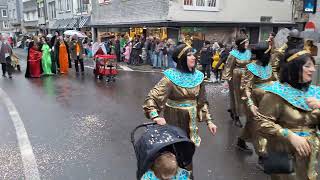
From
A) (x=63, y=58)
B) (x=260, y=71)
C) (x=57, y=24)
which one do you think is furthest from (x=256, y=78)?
(x=57, y=24)

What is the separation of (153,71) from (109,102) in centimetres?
811

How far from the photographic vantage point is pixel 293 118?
3357 millimetres

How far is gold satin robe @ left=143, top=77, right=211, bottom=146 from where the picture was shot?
4371 mm

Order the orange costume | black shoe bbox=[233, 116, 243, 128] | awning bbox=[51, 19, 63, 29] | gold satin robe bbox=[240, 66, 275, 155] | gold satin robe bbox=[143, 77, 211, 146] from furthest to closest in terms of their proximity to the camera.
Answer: awning bbox=[51, 19, 63, 29] → the orange costume → black shoe bbox=[233, 116, 243, 128] → gold satin robe bbox=[240, 66, 275, 155] → gold satin robe bbox=[143, 77, 211, 146]

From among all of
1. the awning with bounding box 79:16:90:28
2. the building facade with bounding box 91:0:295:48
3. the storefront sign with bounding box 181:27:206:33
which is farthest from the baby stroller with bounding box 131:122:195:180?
the awning with bounding box 79:16:90:28

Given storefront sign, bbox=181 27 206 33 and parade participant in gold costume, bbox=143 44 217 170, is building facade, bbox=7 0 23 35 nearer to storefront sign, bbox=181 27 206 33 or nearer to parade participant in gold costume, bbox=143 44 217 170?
storefront sign, bbox=181 27 206 33

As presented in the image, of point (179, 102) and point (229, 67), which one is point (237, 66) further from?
point (179, 102)

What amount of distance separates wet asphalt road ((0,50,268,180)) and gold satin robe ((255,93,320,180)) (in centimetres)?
202

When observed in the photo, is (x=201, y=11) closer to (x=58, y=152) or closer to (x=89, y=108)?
(x=89, y=108)

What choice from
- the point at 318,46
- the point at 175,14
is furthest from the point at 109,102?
the point at 175,14

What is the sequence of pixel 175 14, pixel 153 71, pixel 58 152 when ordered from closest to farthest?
pixel 58 152, pixel 153 71, pixel 175 14

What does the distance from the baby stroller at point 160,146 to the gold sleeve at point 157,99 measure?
83 cm

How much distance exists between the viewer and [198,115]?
4707mm

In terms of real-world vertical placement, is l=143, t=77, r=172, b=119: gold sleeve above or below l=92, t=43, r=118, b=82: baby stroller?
above
